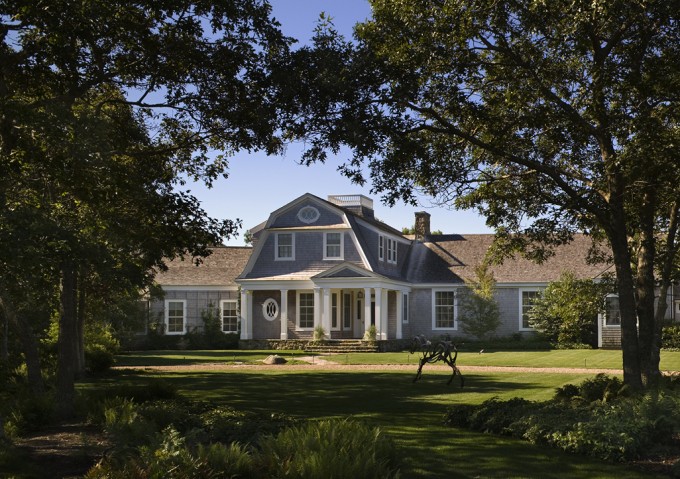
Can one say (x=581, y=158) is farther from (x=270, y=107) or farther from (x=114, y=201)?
(x=114, y=201)

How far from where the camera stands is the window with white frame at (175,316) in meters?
40.2

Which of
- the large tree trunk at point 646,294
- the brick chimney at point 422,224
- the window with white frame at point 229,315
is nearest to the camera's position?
the large tree trunk at point 646,294

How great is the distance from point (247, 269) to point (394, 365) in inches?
556

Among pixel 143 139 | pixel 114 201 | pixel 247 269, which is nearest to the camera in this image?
pixel 114 201

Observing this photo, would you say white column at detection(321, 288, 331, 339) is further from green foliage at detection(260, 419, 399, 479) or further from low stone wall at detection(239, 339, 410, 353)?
green foliage at detection(260, 419, 399, 479)

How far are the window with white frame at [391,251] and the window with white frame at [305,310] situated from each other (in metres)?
4.55

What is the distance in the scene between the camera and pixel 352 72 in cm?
1190

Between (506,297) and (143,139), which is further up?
(143,139)

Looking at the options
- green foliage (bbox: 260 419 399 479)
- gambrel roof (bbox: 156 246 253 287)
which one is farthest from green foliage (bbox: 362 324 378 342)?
green foliage (bbox: 260 419 399 479)

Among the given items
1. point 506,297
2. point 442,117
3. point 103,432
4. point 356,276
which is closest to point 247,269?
point 356,276

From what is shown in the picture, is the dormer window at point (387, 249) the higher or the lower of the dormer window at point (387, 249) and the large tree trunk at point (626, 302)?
the higher

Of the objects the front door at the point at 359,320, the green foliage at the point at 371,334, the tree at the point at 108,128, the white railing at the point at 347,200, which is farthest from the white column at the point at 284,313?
the tree at the point at 108,128

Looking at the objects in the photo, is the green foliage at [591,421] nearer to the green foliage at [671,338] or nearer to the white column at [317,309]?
the green foliage at [671,338]

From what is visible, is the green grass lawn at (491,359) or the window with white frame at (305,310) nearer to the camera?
the green grass lawn at (491,359)
